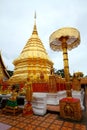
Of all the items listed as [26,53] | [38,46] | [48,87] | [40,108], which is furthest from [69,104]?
[38,46]

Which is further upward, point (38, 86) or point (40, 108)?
point (38, 86)

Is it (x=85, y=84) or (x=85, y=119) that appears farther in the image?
(x=85, y=84)

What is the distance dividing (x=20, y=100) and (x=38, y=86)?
2.62m

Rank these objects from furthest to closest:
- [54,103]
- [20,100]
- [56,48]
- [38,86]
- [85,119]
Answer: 1. [38,86]
2. [54,103]
3. [20,100]
4. [56,48]
5. [85,119]

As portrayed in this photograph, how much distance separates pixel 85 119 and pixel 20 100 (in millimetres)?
3498

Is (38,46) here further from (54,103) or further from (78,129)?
(78,129)

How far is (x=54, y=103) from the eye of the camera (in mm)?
7070

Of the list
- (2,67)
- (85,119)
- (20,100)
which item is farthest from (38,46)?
(85,119)

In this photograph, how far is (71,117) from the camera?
4.48 metres

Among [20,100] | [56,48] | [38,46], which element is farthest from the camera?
[38,46]

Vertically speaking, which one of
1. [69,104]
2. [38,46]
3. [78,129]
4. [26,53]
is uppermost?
[38,46]

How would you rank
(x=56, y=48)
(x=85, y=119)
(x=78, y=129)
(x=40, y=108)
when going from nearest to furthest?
(x=78, y=129), (x=85, y=119), (x=40, y=108), (x=56, y=48)

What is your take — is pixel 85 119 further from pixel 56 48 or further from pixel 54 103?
pixel 56 48

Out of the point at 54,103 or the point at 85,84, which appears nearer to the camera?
the point at 54,103
